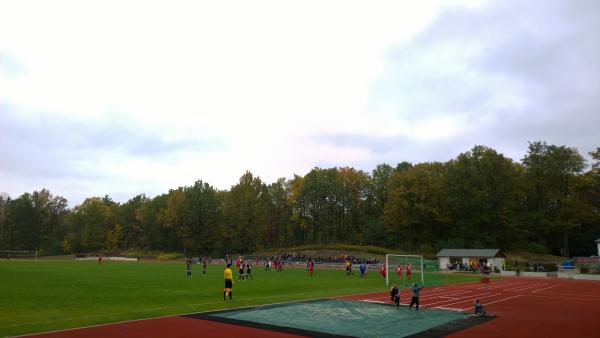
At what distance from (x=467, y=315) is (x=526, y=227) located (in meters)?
76.3

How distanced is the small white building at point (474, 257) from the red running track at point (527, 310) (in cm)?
2571

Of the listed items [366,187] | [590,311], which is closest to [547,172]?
[366,187]

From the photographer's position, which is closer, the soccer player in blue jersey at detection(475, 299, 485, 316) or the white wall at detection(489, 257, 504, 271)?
the soccer player in blue jersey at detection(475, 299, 485, 316)

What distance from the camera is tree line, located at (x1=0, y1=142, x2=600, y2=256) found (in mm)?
85250

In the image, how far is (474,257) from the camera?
60188 millimetres

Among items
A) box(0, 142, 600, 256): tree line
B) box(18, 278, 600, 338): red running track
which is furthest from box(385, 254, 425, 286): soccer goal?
Answer: box(0, 142, 600, 256): tree line

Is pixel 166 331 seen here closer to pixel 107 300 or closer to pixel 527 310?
pixel 107 300

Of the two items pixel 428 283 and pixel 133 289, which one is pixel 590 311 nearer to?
pixel 428 283

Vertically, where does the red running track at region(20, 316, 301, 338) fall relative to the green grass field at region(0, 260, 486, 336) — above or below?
above

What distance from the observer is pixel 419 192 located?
283 feet

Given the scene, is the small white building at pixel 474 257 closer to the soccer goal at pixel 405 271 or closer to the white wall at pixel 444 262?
the white wall at pixel 444 262

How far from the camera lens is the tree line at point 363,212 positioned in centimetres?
8525

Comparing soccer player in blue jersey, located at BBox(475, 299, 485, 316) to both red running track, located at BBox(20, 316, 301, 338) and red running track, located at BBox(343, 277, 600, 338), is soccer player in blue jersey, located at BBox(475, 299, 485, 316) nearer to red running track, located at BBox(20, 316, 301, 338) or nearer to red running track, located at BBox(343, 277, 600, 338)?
red running track, located at BBox(343, 277, 600, 338)

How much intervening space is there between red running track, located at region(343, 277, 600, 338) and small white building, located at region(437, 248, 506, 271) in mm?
25707
